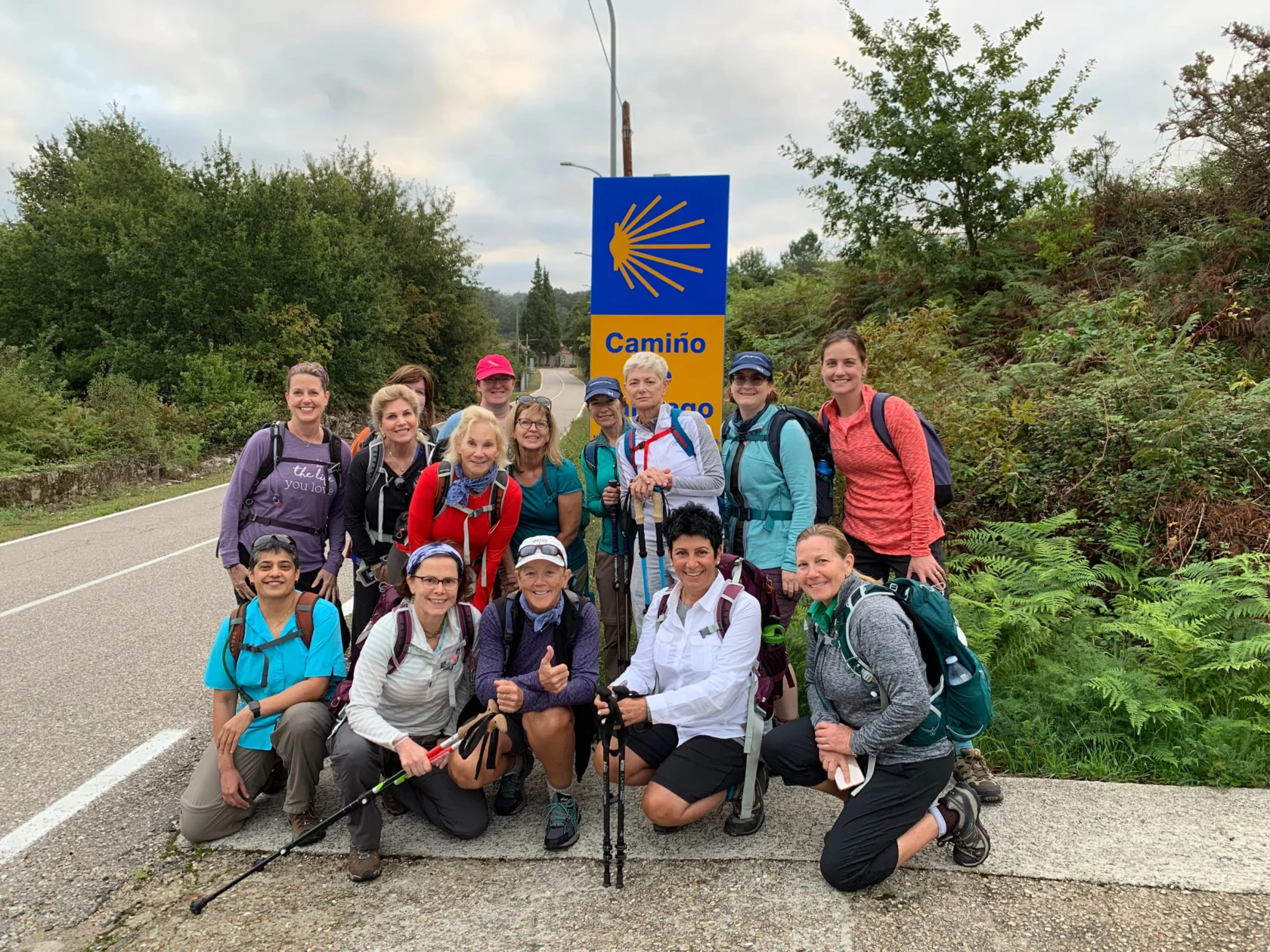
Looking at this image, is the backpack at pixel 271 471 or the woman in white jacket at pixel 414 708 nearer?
the woman in white jacket at pixel 414 708

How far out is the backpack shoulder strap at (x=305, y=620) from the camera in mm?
3525

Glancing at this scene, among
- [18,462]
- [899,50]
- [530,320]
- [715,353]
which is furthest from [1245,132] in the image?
[530,320]

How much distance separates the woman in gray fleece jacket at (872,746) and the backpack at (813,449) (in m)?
0.74

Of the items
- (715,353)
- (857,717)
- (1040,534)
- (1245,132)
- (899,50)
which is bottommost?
(857,717)

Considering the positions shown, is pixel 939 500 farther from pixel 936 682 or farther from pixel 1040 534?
pixel 1040 534

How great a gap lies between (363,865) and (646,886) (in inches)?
44.5

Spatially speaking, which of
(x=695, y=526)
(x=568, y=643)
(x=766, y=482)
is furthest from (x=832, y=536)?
(x=568, y=643)

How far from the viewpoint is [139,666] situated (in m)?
5.58

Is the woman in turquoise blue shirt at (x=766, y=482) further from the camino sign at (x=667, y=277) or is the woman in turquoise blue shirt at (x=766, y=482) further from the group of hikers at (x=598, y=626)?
the camino sign at (x=667, y=277)

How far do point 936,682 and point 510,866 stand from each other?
187cm

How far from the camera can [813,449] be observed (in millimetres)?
3936

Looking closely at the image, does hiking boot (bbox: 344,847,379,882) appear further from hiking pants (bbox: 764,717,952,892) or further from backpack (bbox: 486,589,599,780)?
hiking pants (bbox: 764,717,952,892)

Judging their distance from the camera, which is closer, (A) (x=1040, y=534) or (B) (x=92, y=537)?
(A) (x=1040, y=534)

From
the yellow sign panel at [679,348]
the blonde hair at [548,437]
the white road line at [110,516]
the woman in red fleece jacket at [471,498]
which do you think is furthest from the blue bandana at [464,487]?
the white road line at [110,516]
